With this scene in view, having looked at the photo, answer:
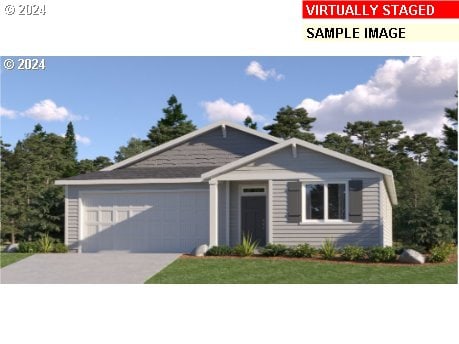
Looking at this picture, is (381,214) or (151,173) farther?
(151,173)

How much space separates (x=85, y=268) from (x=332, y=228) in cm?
756

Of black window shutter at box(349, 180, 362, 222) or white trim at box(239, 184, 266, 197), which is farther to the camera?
white trim at box(239, 184, 266, 197)

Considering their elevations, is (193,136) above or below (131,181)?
above

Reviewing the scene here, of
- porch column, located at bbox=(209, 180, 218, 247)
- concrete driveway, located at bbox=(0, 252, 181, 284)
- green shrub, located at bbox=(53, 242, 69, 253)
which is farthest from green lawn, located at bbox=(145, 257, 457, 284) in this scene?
green shrub, located at bbox=(53, 242, 69, 253)

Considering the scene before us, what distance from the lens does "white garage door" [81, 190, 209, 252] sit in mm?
20344

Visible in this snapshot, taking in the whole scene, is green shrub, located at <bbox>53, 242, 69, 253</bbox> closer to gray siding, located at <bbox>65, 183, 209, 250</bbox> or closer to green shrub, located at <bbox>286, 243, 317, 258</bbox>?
gray siding, located at <bbox>65, 183, 209, 250</bbox>

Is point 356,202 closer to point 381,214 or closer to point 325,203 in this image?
point 381,214

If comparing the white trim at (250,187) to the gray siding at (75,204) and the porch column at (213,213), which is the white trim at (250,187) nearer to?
the porch column at (213,213)

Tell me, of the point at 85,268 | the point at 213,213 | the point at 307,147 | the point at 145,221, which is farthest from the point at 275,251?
the point at 85,268

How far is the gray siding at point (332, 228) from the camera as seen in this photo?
18.3 metres

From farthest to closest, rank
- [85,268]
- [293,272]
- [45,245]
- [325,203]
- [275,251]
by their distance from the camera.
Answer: [45,245], [325,203], [275,251], [85,268], [293,272]

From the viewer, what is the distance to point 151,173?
21359mm

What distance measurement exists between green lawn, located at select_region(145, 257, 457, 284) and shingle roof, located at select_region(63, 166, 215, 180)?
14.7ft

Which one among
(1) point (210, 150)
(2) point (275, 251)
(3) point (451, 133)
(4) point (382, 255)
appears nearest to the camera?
(4) point (382, 255)
